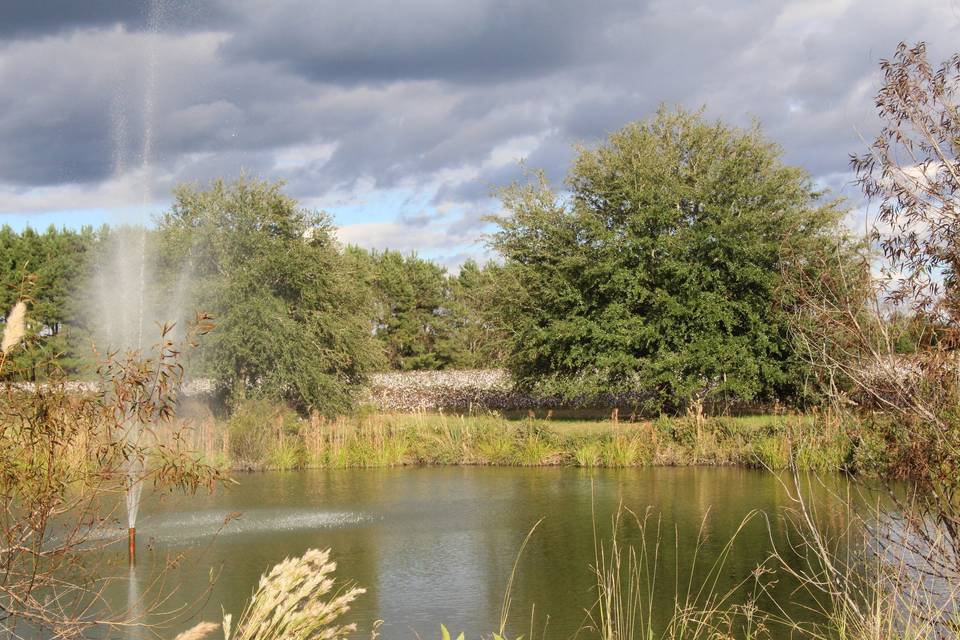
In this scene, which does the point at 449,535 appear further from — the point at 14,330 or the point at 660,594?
the point at 14,330

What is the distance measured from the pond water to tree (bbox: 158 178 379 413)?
5.24 meters

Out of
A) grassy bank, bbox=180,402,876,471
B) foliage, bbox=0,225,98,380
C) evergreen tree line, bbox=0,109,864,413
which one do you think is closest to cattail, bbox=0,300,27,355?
grassy bank, bbox=180,402,876,471

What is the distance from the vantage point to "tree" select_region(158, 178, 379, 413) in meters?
25.3

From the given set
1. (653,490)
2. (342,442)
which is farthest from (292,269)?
(653,490)

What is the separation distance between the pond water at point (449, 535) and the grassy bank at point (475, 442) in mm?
712

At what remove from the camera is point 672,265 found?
2450 cm

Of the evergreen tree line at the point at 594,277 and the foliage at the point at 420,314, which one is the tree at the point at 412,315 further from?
the evergreen tree line at the point at 594,277

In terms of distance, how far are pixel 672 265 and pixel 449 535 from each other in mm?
12560

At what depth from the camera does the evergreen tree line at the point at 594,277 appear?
2475cm

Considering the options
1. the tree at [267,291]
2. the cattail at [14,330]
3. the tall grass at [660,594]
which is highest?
the tree at [267,291]

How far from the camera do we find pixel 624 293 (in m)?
26.0


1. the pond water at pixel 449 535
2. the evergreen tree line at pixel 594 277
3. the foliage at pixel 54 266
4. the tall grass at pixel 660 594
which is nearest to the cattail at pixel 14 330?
the pond water at pixel 449 535

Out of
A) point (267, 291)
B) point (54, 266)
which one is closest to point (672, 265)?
point (267, 291)

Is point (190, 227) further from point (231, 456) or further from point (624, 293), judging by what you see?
point (624, 293)
